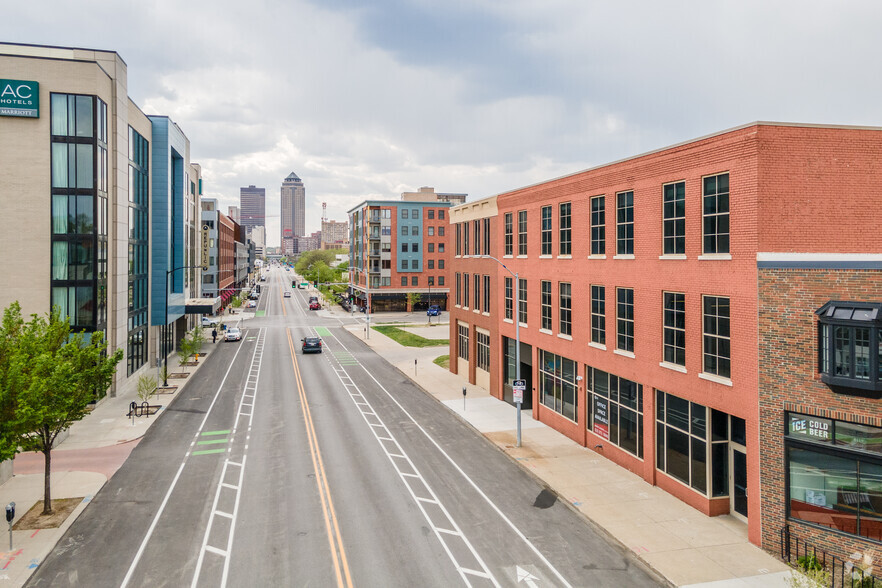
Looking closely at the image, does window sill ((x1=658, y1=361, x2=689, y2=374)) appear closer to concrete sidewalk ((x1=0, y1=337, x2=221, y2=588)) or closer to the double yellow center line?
the double yellow center line

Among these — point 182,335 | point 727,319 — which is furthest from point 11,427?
point 182,335

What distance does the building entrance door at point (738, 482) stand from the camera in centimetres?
1725

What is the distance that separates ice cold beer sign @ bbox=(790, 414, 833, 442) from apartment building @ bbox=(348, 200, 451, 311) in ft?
264

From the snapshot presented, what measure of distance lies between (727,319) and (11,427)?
2150 cm

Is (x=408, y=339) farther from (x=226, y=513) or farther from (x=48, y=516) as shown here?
(x=48, y=516)

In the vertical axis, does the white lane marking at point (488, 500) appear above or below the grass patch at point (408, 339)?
below

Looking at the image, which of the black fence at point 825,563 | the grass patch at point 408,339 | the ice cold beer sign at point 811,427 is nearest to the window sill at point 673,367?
the ice cold beer sign at point 811,427

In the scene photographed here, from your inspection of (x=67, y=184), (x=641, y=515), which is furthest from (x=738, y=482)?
(x=67, y=184)

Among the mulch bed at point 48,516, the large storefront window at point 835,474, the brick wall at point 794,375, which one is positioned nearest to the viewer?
the large storefront window at point 835,474

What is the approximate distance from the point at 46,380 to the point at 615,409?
2034cm

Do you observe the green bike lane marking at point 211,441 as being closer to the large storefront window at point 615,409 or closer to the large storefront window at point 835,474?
the large storefront window at point 615,409

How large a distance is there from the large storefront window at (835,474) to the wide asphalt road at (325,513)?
497cm

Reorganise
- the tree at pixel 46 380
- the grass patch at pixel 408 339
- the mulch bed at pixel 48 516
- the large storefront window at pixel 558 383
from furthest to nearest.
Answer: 1. the grass patch at pixel 408 339
2. the large storefront window at pixel 558 383
3. the mulch bed at pixel 48 516
4. the tree at pixel 46 380

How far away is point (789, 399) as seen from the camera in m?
14.9
